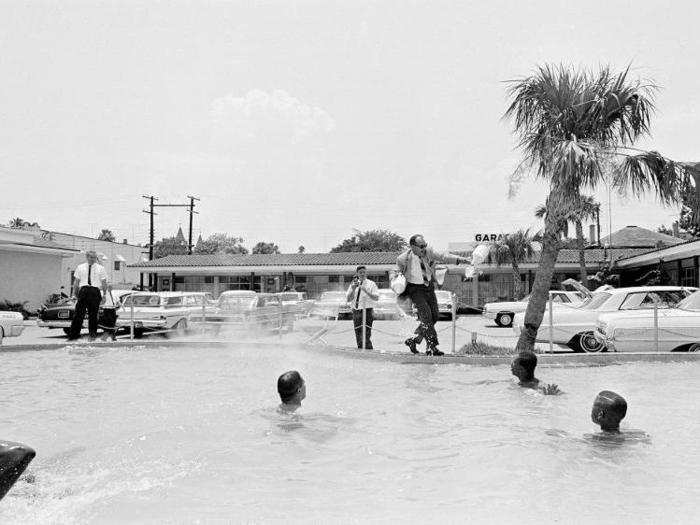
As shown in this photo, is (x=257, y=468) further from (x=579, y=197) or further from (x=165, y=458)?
(x=579, y=197)

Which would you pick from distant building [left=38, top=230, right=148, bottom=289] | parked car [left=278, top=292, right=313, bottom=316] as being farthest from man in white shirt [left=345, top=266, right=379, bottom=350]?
distant building [left=38, top=230, right=148, bottom=289]

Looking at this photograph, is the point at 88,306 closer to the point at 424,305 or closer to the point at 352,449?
the point at 424,305

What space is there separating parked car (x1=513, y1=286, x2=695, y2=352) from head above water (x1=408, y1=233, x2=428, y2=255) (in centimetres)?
386

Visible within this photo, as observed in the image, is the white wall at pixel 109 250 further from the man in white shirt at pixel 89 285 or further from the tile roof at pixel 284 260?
the man in white shirt at pixel 89 285

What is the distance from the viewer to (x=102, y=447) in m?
5.64

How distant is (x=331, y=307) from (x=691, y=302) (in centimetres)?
1439

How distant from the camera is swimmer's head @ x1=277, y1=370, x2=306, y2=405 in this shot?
6262 millimetres

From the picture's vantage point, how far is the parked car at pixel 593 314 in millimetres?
12711

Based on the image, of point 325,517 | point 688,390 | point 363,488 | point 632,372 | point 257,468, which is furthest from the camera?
point 632,372

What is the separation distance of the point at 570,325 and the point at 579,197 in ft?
10.4

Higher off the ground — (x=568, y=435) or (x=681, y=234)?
(x=681, y=234)

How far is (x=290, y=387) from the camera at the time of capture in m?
6.27

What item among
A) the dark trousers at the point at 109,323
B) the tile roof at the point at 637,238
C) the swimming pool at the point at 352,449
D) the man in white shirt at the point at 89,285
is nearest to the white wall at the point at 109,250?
the tile roof at the point at 637,238

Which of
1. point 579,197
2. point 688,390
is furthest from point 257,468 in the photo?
point 579,197
